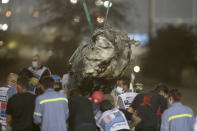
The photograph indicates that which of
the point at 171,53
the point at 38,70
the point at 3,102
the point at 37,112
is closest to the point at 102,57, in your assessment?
the point at 38,70

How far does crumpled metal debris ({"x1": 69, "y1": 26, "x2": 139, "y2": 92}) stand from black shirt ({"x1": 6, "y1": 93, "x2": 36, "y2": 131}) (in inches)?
109

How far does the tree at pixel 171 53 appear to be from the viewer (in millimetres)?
26109

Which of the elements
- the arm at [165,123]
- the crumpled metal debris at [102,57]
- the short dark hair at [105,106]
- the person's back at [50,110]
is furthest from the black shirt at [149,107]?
the crumpled metal debris at [102,57]

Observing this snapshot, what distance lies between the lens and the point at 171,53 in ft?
87.5

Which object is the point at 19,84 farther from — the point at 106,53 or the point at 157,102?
the point at 106,53

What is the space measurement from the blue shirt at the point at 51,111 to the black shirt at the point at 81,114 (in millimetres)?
143

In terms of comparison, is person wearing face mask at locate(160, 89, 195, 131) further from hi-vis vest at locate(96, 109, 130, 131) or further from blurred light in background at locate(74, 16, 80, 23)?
blurred light in background at locate(74, 16, 80, 23)

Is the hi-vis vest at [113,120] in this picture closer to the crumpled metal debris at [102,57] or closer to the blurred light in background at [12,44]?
the crumpled metal debris at [102,57]

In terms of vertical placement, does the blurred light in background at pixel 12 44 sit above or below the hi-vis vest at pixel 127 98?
above

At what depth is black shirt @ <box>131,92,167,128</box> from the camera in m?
6.51

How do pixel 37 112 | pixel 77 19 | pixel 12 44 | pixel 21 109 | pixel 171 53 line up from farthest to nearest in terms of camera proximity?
pixel 171 53 < pixel 12 44 < pixel 77 19 < pixel 37 112 < pixel 21 109

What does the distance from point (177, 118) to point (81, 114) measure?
1.56m

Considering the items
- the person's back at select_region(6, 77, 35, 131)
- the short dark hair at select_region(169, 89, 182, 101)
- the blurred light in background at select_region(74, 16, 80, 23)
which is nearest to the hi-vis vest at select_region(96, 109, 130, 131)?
the short dark hair at select_region(169, 89, 182, 101)

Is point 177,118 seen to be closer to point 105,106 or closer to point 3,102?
point 105,106
